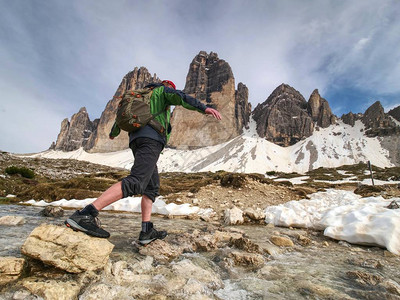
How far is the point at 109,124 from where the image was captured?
150625 millimetres

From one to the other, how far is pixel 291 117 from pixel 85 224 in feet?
471

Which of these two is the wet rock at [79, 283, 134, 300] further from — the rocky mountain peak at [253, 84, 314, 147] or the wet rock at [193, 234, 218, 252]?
the rocky mountain peak at [253, 84, 314, 147]

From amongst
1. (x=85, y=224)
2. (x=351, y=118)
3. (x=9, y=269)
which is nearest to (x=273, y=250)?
(x=85, y=224)

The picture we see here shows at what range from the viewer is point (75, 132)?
166 meters

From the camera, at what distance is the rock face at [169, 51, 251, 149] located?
125m

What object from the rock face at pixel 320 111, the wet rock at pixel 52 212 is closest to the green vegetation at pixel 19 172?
the wet rock at pixel 52 212

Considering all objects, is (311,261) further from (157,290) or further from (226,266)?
(157,290)

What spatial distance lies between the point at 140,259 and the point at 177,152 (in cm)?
11945

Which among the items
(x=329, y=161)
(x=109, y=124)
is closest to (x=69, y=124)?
(x=109, y=124)

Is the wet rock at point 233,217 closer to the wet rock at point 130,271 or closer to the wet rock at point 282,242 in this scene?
the wet rock at point 282,242

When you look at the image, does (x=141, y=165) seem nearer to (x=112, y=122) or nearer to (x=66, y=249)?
(x=66, y=249)

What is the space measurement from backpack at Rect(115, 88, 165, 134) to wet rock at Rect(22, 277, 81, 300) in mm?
2025

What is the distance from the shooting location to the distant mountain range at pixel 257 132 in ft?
325

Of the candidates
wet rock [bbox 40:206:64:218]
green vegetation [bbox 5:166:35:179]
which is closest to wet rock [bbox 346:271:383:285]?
wet rock [bbox 40:206:64:218]
